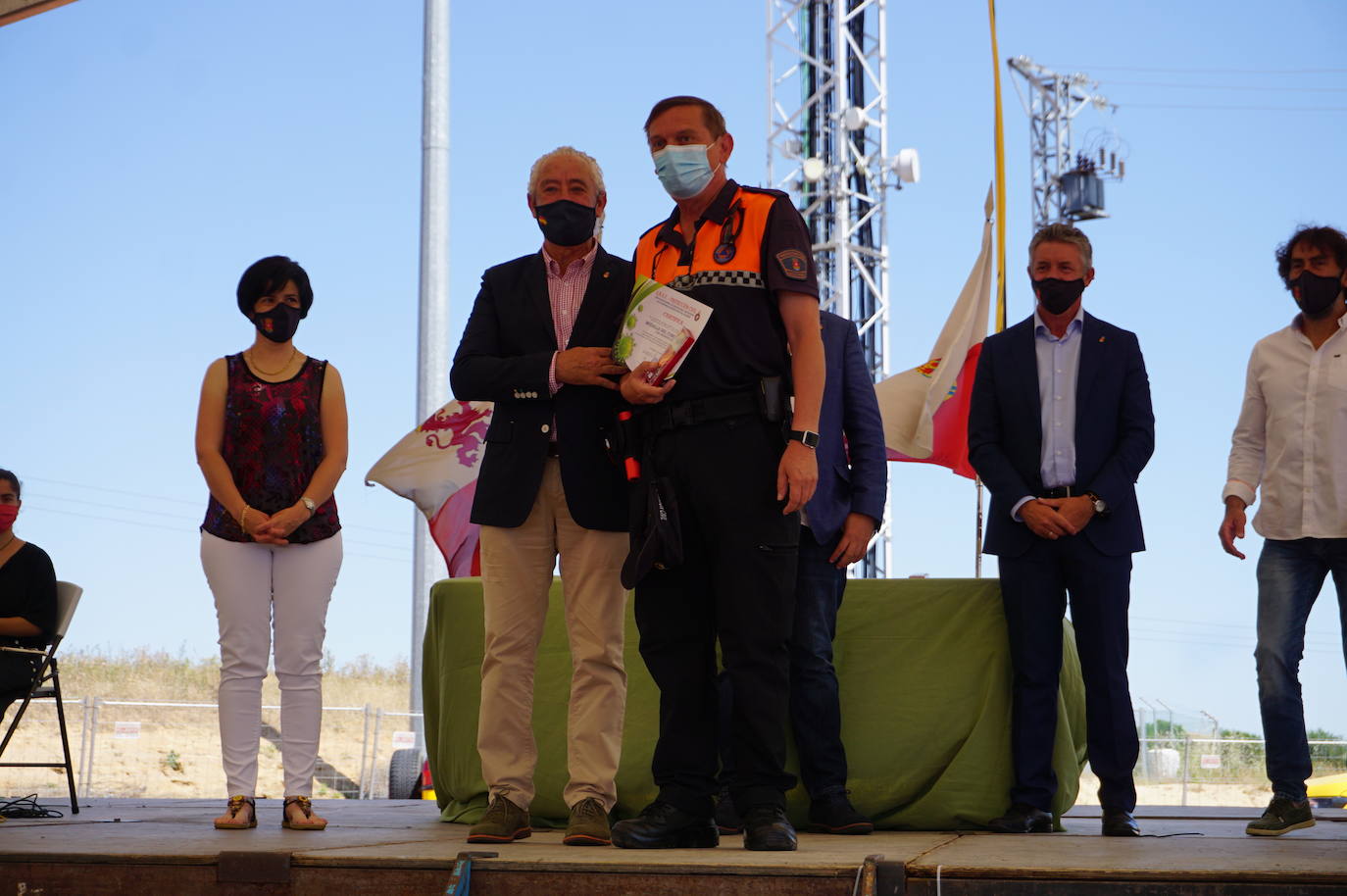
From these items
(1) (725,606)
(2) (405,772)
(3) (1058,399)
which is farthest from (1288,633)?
(2) (405,772)

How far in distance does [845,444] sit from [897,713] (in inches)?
31.7

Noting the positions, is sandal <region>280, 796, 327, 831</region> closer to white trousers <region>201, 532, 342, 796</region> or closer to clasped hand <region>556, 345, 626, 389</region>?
white trousers <region>201, 532, 342, 796</region>

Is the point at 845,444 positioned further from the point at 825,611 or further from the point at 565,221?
the point at 565,221

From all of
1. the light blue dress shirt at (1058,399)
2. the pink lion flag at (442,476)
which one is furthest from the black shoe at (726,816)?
the pink lion flag at (442,476)

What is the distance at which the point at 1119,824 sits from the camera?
11.4ft

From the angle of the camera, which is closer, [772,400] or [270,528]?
[772,400]

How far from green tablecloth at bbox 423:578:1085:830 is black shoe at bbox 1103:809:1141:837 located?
389mm

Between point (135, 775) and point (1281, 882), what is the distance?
12.5 m

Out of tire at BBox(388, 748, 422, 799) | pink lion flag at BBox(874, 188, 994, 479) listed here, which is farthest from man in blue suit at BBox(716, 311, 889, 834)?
tire at BBox(388, 748, 422, 799)

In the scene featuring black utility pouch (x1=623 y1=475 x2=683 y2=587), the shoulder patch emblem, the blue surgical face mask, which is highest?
the blue surgical face mask

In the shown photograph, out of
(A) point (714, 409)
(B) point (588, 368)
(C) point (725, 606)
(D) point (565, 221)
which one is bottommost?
(C) point (725, 606)

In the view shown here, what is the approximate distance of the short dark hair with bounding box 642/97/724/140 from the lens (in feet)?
9.78

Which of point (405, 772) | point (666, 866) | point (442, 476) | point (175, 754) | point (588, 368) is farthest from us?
point (175, 754)

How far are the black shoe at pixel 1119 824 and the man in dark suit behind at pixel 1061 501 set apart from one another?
0.04 ft
